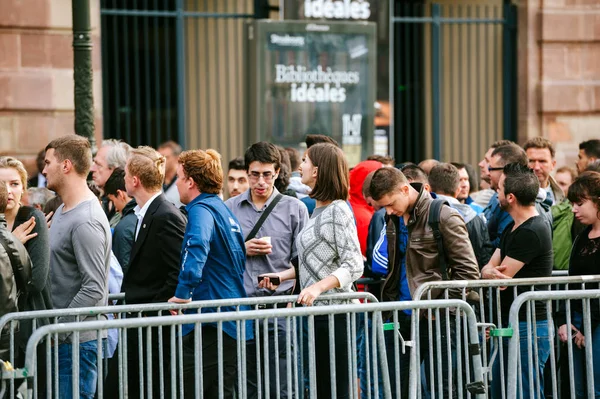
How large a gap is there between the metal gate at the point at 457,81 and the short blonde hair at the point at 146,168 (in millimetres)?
7139

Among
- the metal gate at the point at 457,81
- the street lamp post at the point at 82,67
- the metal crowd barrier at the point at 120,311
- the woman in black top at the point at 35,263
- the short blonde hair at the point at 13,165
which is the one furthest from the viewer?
the metal gate at the point at 457,81

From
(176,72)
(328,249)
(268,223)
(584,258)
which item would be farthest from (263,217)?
(176,72)

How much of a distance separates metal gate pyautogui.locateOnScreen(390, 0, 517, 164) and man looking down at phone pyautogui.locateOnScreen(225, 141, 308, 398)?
642cm

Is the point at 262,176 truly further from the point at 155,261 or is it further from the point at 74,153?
the point at 74,153

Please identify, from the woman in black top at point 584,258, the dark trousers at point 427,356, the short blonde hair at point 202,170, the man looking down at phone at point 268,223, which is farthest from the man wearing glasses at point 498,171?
the short blonde hair at point 202,170

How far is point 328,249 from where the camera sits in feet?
21.3

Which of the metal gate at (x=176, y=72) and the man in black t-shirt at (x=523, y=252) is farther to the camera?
the metal gate at (x=176, y=72)

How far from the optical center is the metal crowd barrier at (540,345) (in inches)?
227

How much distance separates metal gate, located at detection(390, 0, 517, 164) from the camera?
13.6m

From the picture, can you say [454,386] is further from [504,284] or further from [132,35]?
[132,35]

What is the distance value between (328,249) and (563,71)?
7602 mm

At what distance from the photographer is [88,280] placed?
6215mm

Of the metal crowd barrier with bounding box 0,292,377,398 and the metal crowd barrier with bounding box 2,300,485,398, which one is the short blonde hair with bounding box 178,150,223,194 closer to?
the metal crowd barrier with bounding box 0,292,377,398

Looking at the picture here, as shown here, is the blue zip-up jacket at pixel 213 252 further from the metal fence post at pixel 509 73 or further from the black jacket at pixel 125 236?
the metal fence post at pixel 509 73
